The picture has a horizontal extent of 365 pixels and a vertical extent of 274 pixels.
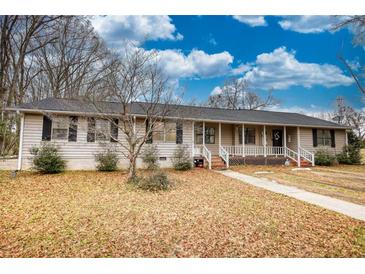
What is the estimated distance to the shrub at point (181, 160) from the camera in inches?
442

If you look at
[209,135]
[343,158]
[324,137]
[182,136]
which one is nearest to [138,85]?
[182,136]

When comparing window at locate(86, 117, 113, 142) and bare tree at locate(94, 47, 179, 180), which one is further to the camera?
window at locate(86, 117, 113, 142)

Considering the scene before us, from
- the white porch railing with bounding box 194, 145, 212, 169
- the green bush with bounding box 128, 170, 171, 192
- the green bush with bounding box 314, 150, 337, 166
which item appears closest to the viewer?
the green bush with bounding box 128, 170, 171, 192

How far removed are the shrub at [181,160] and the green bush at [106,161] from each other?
10.3 ft

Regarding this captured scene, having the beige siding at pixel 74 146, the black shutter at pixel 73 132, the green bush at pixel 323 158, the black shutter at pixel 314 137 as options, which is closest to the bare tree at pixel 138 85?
the beige siding at pixel 74 146

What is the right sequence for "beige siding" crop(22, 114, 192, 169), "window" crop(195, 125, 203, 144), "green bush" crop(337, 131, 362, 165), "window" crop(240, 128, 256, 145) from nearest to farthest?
"beige siding" crop(22, 114, 192, 169), "window" crop(195, 125, 203, 144), "window" crop(240, 128, 256, 145), "green bush" crop(337, 131, 362, 165)

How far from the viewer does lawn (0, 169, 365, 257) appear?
2.99 metres

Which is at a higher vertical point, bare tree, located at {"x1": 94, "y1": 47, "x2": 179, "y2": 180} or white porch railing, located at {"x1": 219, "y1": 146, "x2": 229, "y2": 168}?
bare tree, located at {"x1": 94, "y1": 47, "x2": 179, "y2": 180}

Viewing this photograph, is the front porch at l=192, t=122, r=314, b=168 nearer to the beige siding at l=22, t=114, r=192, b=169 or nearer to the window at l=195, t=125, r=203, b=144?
the window at l=195, t=125, r=203, b=144

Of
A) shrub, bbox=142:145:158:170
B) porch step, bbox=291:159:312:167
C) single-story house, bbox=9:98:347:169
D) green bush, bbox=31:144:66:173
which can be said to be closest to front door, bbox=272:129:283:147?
single-story house, bbox=9:98:347:169

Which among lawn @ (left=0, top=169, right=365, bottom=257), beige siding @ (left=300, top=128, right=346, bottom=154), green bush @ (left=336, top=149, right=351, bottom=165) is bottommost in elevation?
lawn @ (left=0, top=169, right=365, bottom=257)

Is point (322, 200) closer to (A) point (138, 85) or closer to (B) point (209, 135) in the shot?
(A) point (138, 85)

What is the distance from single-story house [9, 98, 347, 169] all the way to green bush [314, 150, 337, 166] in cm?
56
